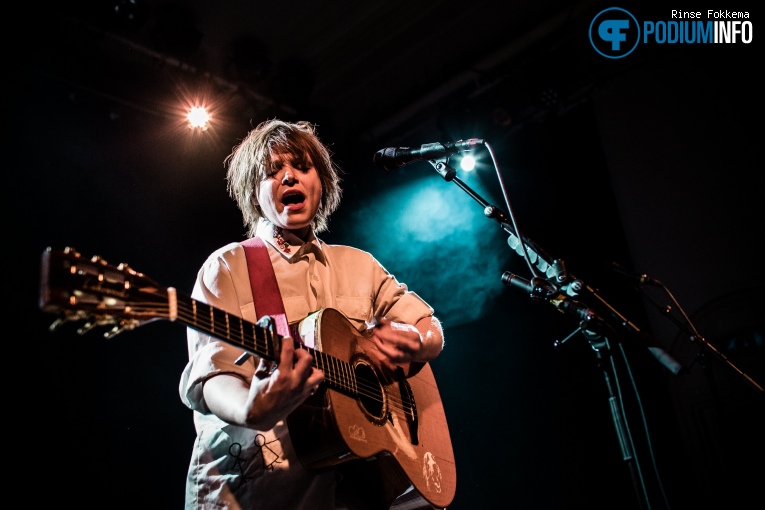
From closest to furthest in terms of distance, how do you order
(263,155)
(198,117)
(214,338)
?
1. (214,338)
2. (263,155)
3. (198,117)

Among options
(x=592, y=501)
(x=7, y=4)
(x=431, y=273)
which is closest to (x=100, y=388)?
(x=7, y=4)

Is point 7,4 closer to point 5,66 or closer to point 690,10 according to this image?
point 5,66

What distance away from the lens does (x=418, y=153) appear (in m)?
3.13

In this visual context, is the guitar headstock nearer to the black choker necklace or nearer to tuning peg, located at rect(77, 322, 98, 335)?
tuning peg, located at rect(77, 322, 98, 335)

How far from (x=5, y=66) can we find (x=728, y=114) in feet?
21.2

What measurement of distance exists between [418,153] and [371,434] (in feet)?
5.27

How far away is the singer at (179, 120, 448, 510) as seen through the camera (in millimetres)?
1881

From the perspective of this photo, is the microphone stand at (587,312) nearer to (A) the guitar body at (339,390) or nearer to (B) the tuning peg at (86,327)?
(A) the guitar body at (339,390)

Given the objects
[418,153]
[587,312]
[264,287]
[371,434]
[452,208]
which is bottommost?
[371,434]

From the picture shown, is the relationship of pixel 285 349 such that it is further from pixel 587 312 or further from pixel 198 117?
pixel 198 117

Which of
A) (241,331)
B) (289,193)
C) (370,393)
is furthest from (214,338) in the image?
(289,193)

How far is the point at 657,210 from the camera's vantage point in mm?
5910

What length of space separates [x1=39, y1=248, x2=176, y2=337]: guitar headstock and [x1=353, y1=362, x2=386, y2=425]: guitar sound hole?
85cm

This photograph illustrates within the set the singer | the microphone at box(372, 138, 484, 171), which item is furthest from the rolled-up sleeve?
the microphone at box(372, 138, 484, 171)
